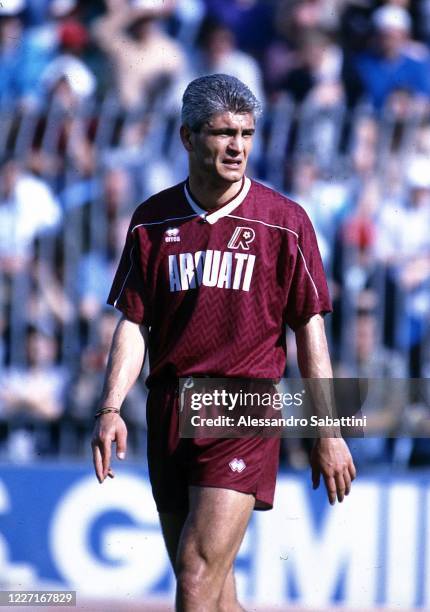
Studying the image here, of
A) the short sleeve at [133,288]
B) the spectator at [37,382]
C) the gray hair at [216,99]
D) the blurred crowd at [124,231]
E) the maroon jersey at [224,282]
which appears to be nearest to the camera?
the gray hair at [216,99]

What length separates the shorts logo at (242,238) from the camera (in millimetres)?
4582

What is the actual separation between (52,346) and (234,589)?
2.80m

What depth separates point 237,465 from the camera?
4504mm

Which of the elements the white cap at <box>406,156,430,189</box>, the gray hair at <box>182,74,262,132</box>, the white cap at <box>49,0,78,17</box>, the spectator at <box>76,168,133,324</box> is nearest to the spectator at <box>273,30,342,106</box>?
the white cap at <box>406,156,430,189</box>

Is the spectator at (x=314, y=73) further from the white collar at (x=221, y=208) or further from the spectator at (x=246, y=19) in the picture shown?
the white collar at (x=221, y=208)

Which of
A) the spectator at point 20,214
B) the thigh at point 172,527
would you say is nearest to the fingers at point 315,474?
the thigh at point 172,527

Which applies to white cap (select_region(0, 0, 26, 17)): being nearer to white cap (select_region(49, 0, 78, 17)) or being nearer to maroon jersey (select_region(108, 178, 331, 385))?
white cap (select_region(49, 0, 78, 17))

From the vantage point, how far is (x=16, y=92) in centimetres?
811

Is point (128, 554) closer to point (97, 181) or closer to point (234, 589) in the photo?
point (97, 181)

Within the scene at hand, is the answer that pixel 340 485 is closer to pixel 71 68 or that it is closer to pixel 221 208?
pixel 221 208

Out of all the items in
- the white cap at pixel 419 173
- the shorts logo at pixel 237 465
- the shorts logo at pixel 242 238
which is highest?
the white cap at pixel 419 173

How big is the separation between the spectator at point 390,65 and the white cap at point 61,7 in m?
1.98

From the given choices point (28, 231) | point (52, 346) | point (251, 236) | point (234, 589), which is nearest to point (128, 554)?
point (52, 346)

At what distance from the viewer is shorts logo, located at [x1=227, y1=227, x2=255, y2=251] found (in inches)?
180
